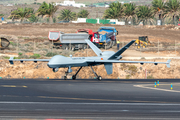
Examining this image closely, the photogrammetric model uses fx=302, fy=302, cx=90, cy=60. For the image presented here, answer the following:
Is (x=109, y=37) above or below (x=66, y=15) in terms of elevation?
below

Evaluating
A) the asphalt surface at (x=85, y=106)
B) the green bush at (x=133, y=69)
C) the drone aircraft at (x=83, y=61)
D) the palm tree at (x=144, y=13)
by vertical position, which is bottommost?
the green bush at (x=133, y=69)

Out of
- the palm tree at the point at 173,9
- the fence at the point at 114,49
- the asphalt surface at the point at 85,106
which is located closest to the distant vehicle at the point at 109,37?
the fence at the point at 114,49

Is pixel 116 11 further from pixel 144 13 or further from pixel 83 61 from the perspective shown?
pixel 83 61

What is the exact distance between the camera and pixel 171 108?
56.8 ft

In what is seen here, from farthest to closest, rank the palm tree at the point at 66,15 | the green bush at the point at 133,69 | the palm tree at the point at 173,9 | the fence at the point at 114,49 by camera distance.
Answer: the palm tree at the point at 66,15
the palm tree at the point at 173,9
the fence at the point at 114,49
the green bush at the point at 133,69

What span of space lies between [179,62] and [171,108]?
3077 cm

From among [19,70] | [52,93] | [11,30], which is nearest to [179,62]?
[19,70]

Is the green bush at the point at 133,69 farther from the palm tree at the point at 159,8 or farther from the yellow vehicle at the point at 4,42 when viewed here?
the palm tree at the point at 159,8

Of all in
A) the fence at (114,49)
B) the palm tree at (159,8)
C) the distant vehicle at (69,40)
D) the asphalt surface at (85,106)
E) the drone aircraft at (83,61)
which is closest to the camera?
the asphalt surface at (85,106)

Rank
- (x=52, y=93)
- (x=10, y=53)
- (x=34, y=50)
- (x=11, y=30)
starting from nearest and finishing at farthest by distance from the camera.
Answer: (x=52, y=93)
(x=10, y=53)
(x=34, y=50)
(x=11, y=30)

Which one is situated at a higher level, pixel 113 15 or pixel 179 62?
pixel 113 15

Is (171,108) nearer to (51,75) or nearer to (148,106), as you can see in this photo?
(148,106)

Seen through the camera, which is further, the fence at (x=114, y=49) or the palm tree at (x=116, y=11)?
the palm tree at (x=116, y=11)

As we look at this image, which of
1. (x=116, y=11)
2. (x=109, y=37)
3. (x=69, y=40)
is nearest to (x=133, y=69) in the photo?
(x=109, y=37)
